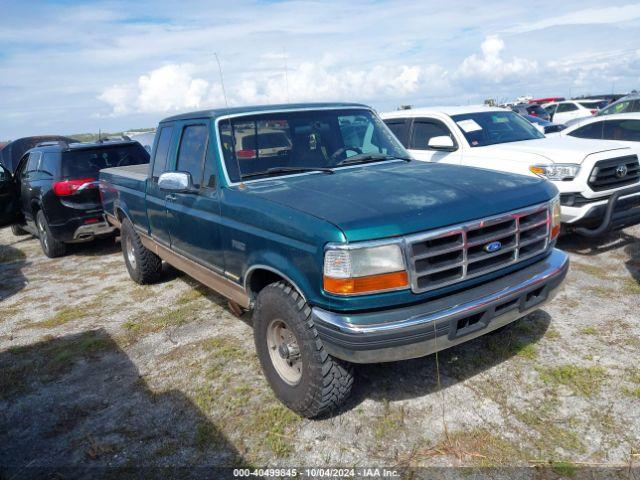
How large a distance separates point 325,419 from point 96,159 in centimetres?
622

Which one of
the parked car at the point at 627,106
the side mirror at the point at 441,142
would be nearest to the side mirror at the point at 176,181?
the side mirror at the point at 441,142

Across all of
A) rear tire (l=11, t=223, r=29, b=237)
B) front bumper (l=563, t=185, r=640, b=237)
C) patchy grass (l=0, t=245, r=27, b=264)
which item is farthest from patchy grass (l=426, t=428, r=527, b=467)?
rear tire (l=11, t=223, r=29, b=237)

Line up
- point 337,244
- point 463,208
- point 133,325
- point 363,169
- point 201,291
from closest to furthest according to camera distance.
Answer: point 337,244, point 463,208, point 363,169, point 133,325, point 201,291

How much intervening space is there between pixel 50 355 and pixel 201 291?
5.74 ft

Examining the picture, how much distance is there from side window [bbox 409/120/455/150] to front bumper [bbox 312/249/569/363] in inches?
184

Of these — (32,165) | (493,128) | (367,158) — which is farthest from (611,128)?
(32,165)

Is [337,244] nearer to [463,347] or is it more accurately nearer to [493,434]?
[493,434]

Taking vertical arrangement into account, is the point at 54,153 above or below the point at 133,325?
above

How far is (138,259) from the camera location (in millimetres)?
5797

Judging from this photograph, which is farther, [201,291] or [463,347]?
[201,291]

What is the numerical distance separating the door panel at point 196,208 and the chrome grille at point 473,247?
1655mm

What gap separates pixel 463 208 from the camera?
9.16ft

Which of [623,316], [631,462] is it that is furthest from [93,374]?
[623,316]

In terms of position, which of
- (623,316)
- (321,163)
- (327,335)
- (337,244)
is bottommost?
(623,316)
